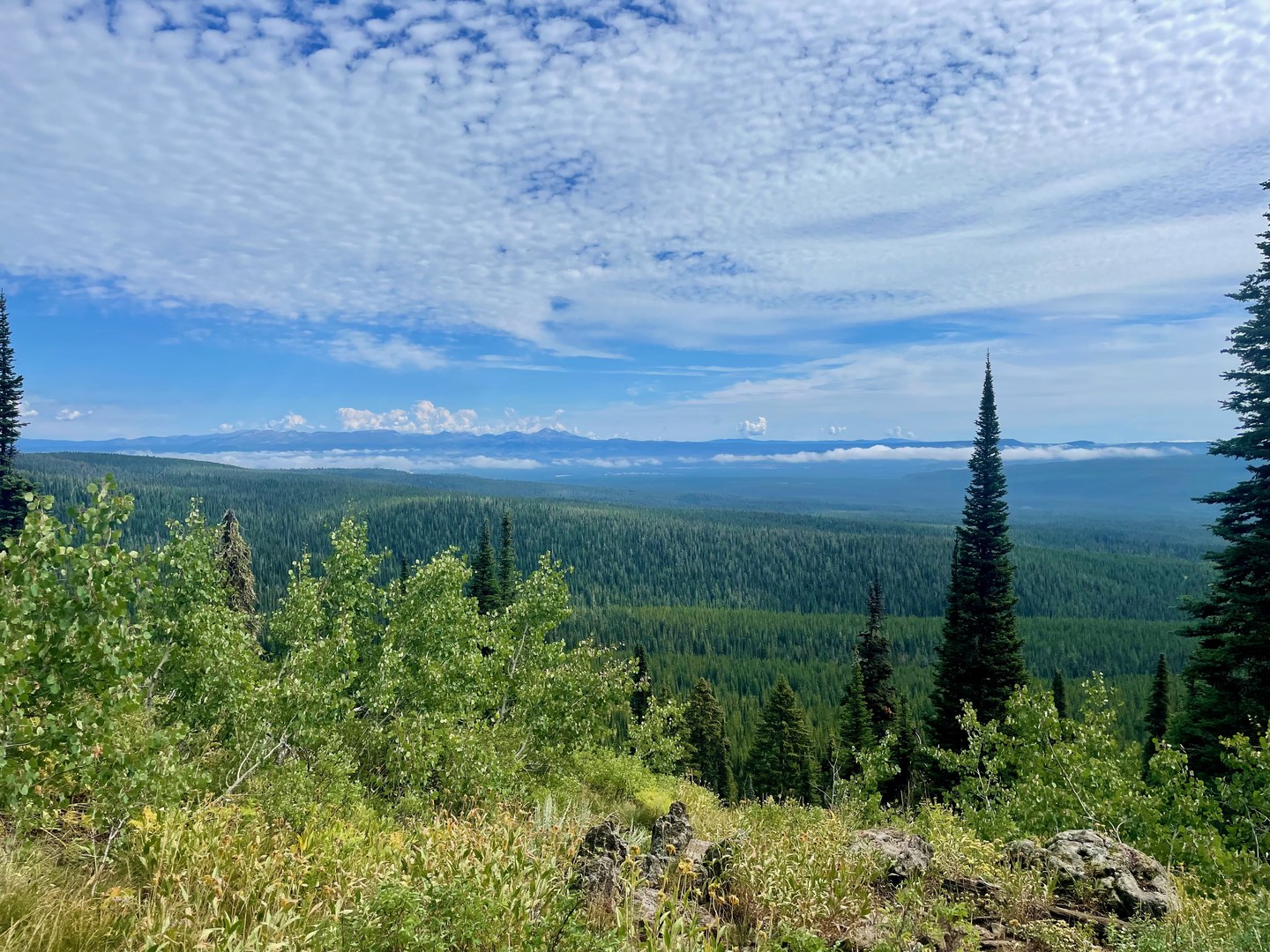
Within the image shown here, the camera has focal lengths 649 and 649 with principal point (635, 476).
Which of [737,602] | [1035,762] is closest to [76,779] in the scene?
[1035,762]

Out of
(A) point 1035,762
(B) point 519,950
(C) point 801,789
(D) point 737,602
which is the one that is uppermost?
(B) point 519,950

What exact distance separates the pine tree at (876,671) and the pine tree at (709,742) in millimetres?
14611

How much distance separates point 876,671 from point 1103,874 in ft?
125

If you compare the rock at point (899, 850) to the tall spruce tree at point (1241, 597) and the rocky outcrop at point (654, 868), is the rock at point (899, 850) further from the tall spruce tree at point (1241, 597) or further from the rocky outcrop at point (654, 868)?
the tall spruce tree at point (1241, 597)

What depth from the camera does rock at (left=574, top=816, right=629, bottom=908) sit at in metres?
5.83

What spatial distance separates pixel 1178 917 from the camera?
253 inches

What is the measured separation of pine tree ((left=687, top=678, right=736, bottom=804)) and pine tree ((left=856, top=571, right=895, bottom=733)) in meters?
14.6

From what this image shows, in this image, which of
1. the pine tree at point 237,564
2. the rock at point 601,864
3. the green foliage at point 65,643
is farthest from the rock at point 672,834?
the pine tree at point 237,564

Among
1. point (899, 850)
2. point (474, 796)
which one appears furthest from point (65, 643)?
point (899, 850)

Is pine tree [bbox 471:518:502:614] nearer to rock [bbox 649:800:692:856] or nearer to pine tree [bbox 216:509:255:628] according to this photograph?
pine tree [bbox 216:509:255:628]

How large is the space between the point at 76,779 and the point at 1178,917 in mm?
11135

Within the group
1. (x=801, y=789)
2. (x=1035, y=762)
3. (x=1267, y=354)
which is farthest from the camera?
(x=801, y=789)

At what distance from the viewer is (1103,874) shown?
7.02m

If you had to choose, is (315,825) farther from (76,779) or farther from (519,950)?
(519,950)
